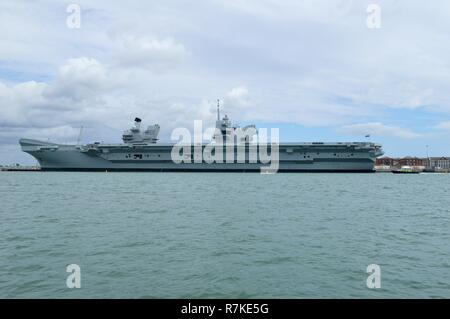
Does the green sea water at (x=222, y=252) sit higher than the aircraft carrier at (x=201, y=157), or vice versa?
the aircraft carrier at (x=201, y=157)

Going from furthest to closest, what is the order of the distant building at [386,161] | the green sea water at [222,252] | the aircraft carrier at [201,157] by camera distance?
the distant building at [386,161] < the aircraft carrier at [201,157] < the green sea water at [222,252]

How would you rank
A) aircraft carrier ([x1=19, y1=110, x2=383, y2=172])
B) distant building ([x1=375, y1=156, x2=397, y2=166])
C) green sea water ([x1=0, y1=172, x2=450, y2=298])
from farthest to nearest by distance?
distant building ([x1=375, y1=156, x2=397, y2=166])
aircraft carrier ([x1=19, y1=110, x2=383, y2=172])
green sea water ([x1=0, y1=172, x2=450, y2=298])

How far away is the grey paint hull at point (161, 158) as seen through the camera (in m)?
56.1

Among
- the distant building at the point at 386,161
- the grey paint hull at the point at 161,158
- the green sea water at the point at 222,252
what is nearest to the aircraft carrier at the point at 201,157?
the grey paint hull at the point at 161,158

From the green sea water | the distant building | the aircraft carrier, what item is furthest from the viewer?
the distant building

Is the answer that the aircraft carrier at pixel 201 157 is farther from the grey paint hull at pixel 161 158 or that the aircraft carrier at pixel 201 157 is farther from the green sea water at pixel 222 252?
the green sea water at pixel 222 252

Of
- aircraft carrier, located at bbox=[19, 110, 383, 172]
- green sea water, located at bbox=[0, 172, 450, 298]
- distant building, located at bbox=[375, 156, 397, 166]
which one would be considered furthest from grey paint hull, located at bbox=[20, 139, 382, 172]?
distant building, located at bbox=[375, 156, 397, 166]

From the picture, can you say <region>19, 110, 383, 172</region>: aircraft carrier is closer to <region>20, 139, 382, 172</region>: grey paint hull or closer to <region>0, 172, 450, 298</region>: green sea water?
<region>20, 139, 382, 172</region>: grey paint hull

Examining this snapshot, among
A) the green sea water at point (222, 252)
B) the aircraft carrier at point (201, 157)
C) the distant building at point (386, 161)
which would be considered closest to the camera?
the green sea water at point (222, 252)

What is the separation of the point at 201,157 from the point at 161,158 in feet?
23.2

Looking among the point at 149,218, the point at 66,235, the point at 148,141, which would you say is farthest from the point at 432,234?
the point at 148,141

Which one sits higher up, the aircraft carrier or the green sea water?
the aircraft carrier

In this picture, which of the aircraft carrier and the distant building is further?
the distant building

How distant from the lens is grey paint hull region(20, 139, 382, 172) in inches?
2208
